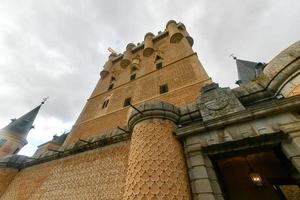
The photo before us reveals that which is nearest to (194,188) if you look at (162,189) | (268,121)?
(162,189)

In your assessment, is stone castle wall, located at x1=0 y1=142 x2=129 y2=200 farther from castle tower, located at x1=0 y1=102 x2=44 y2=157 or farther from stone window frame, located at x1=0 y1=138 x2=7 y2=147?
stone window frame, located at x1=0 y1=138 x2=7 y2=147

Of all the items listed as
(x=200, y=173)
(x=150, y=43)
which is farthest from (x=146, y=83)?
(x=200, y=173)

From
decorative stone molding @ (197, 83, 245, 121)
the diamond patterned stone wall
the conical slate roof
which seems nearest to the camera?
the diamond patterned stone wall

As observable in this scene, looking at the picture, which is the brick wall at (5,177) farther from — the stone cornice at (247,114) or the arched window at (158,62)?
→ the arched window at (158,62)

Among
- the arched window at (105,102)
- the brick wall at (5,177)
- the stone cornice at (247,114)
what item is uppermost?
the arched window at (105,102)

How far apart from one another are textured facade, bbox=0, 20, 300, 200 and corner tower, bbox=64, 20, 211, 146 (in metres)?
0.97

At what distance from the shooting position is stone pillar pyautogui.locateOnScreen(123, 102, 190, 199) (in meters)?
3.13

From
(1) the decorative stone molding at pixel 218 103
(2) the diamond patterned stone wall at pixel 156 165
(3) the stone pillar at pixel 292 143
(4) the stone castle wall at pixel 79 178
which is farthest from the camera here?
(4) the stone castle wall at pixel 79 178

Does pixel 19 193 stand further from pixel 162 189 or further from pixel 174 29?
pixel 174 29

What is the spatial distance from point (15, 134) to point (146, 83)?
26384 millimetres

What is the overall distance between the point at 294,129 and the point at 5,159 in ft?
36.4

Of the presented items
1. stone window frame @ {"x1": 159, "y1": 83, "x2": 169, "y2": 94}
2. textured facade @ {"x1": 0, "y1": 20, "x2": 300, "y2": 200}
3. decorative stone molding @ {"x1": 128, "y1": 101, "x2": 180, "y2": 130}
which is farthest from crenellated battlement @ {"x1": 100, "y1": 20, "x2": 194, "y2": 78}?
decorative stone molding @ {"x1": 128, "y1": 101, "x2": 180, "y2": 130}

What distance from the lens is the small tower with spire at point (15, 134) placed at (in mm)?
25641

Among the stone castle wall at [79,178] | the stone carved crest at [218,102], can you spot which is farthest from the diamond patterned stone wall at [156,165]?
the stone castle wall at [79,178]
